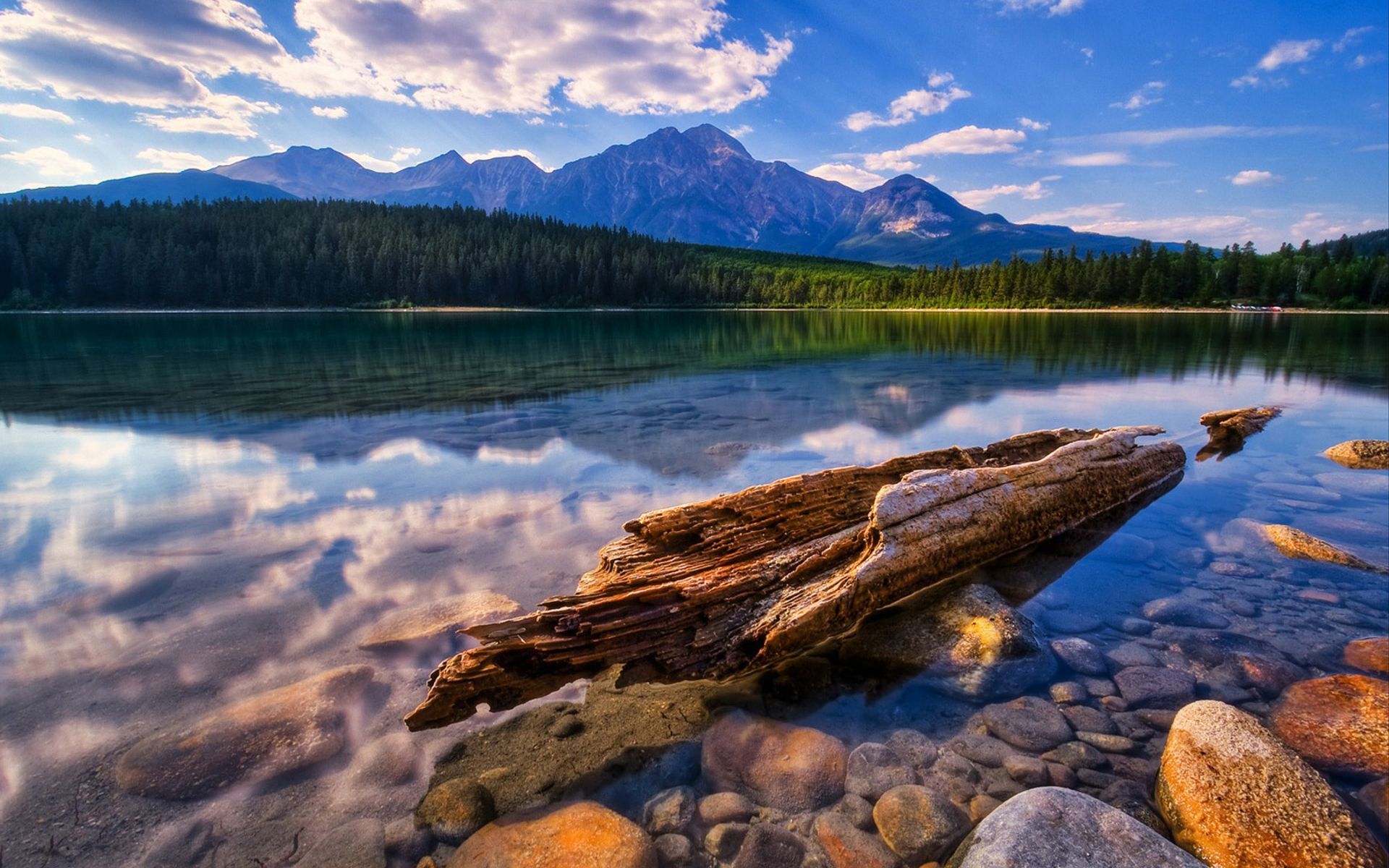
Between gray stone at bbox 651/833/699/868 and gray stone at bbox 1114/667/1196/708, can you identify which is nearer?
gray stone at bbox 651/833/699/868

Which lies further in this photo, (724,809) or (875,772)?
(875,772)

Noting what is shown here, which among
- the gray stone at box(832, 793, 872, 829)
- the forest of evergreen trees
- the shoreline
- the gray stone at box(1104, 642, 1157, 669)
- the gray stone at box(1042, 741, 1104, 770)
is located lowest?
the gray stone at box(832, 793, 872, 829)

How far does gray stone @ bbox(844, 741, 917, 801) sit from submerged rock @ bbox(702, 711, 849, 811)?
73 millimetres

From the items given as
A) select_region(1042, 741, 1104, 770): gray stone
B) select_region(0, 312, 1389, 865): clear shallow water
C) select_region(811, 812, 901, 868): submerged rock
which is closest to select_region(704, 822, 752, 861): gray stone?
select_region(811, 812, 901, 868): submerged rock

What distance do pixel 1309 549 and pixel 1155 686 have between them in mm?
5373

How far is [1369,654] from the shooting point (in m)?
6.32

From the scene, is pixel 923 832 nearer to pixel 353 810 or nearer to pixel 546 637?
pixel 546 637

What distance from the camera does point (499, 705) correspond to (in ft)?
17.5

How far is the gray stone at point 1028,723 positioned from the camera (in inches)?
207

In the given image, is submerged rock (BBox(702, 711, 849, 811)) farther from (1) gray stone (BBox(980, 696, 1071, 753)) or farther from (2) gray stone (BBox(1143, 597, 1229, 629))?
(2) gray stone (BBox(1143, 597, 1229, 629))

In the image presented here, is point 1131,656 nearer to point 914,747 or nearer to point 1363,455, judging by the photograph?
point 914,747

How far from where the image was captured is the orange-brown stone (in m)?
6.14

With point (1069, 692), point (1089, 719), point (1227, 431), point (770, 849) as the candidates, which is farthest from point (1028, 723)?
point (1227, 431)

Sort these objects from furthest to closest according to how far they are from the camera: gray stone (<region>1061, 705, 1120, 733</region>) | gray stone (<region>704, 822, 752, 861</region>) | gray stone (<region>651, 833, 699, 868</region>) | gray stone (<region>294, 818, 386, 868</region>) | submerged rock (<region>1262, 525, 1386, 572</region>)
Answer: submerged rock (<region>1262, 525, 1386, 572</region>)
gray stone (<region>1061, 705, 1120, 733</region>)
gray stone (<region>704, 822, 752, 861</region>)
gray stone (<region>651, 833, 699, 868</region>)
gray stone (<region>294, 818, 386, 868</region>)
